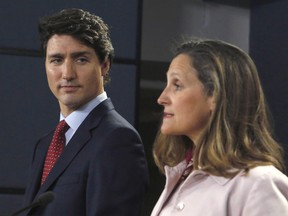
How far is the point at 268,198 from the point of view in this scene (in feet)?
3.87

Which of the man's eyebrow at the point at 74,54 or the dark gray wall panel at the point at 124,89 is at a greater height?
the man's eyebrow at the point at 74,54

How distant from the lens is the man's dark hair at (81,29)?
1716 mm

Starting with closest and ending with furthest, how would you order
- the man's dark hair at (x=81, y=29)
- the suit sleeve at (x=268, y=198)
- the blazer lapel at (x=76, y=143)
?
the suit sleeve at (x=268, y=198), the blazer lapel at (x=76, y=143), the man's dark hair at (x=81, y=29)

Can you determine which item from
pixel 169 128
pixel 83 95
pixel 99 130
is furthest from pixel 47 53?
pixel 169 128

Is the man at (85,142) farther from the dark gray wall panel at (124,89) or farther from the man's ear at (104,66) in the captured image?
the dark gray wall panel at (124,89)

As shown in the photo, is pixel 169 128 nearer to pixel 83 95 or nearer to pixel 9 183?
pixel 83 95

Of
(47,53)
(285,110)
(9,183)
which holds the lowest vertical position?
(9,183)

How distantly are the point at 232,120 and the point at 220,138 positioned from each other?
1.7 inches

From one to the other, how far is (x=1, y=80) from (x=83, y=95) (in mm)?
706

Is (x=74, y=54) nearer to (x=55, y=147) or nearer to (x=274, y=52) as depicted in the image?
(x=55, y=147)

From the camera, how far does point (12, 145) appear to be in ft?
7.66

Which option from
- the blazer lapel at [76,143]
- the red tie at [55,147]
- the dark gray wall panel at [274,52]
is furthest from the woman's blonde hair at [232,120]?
the dark gray wall panel at [274,52]

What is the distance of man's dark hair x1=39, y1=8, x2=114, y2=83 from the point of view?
1716mm

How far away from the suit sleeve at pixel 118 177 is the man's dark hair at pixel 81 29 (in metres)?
0.26
